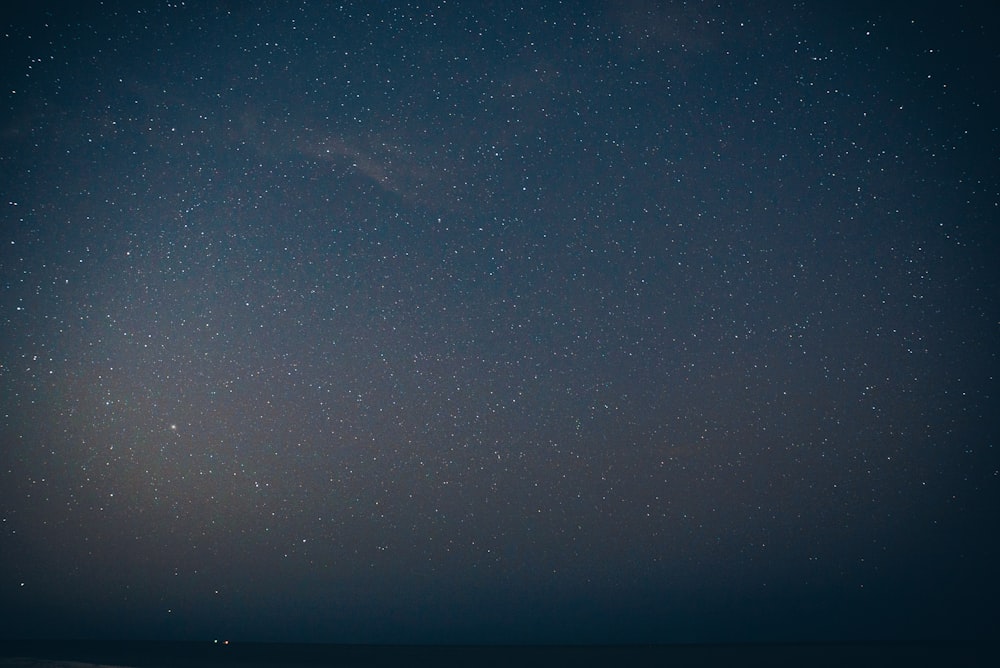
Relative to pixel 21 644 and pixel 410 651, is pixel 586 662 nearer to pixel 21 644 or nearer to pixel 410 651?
pixel 410 651

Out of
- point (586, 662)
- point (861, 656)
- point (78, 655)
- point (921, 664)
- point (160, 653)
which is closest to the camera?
point (921, 664)

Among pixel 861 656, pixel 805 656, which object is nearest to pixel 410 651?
pixel 805 656

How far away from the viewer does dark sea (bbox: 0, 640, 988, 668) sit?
16.6 feet

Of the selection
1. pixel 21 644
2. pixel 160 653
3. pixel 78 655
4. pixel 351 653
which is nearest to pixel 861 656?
pixel 351 653

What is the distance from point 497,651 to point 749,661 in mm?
2696

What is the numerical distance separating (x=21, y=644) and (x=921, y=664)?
9500 millimetres

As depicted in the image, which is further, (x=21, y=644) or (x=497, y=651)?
(x=21, y=644)

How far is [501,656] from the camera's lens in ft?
20.3

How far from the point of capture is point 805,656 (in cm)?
524

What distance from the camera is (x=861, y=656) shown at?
5105 millimetres

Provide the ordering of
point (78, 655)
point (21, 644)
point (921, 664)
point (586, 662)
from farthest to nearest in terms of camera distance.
Answer: point (21, 644), point (78, 655), point (586, 662), point (921, 664)

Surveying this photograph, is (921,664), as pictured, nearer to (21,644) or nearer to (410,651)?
(410,651)

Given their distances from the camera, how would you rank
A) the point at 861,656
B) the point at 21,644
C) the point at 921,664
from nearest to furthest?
the point at 921,664
the point at 861,656
the point at 21,644

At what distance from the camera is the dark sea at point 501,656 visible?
507cm
